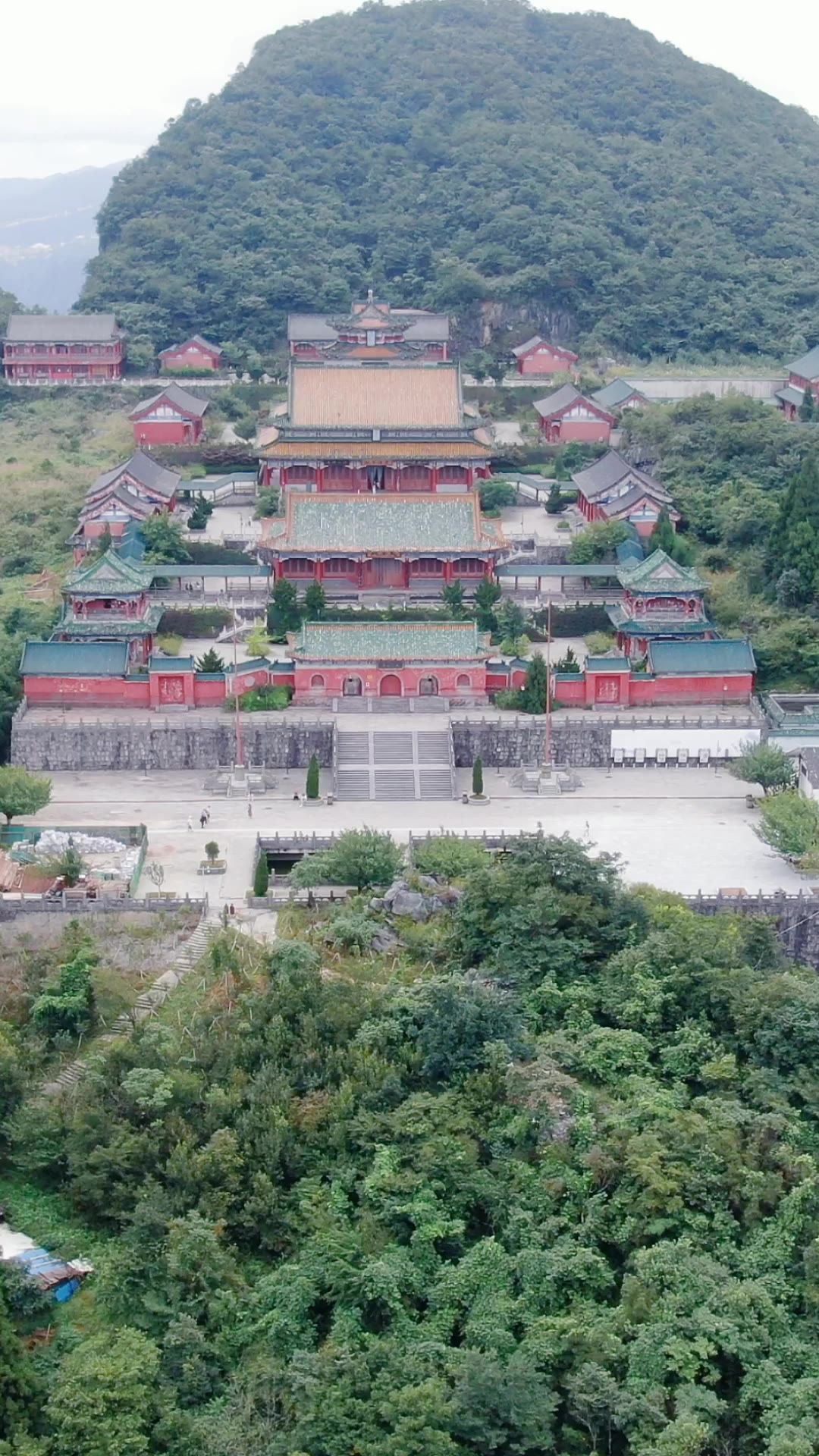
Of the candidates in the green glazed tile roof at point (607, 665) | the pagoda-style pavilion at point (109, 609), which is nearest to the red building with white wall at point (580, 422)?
the green glazed tile roof at point (607, 665)

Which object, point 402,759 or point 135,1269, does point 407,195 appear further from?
point 135,1269

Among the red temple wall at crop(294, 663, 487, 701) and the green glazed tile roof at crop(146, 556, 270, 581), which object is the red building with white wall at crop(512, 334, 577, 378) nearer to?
the green glazed tile roof at crop(146, 556, 270, 581)

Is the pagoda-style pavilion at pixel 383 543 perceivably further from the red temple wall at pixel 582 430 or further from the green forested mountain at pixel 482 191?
the green forested mountain at pixel 482 191

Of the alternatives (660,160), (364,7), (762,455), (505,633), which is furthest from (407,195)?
(505,633)

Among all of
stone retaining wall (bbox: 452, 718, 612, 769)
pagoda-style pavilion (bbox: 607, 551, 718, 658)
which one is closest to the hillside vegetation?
stone retaining wall (bbox: 452, 718, 612, 769)

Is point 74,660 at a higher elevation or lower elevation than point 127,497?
lower

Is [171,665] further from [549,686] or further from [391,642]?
[549,686]

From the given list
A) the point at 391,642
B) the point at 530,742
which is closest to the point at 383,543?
the point at 391,642
